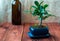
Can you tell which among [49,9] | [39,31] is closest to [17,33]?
[39,31]

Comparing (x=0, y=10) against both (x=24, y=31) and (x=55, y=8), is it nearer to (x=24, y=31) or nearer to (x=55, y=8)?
(x=24, y=31)

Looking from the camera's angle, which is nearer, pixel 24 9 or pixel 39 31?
pixel 39 31

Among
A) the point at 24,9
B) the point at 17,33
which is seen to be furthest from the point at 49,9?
the point at 17,33

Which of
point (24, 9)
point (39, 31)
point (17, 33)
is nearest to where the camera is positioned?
point (39, 31)

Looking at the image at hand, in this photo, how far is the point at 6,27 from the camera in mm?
1427

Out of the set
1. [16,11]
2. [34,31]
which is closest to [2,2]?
[16,11]

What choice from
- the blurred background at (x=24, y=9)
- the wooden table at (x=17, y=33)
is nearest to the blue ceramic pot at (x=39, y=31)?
the wooden table at (x=17, y=33)

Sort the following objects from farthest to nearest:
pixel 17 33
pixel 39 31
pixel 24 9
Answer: pixel 24 9
pixel 17 33
pixel 39 31

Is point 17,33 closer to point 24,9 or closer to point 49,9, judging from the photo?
point 24,9

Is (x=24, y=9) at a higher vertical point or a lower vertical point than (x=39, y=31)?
higher

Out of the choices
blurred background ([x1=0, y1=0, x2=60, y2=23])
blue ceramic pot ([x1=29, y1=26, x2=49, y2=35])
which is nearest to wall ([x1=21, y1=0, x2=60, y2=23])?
blurred background ([x1=0, y1=0, x2=60, y2=23])

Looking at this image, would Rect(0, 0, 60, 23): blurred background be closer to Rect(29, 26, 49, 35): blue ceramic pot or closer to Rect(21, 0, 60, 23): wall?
Rect(21, 0, 60, 23): wall

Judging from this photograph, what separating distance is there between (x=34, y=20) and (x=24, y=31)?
0.33 m

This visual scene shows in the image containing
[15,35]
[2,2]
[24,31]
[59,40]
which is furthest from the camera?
[2,2]
